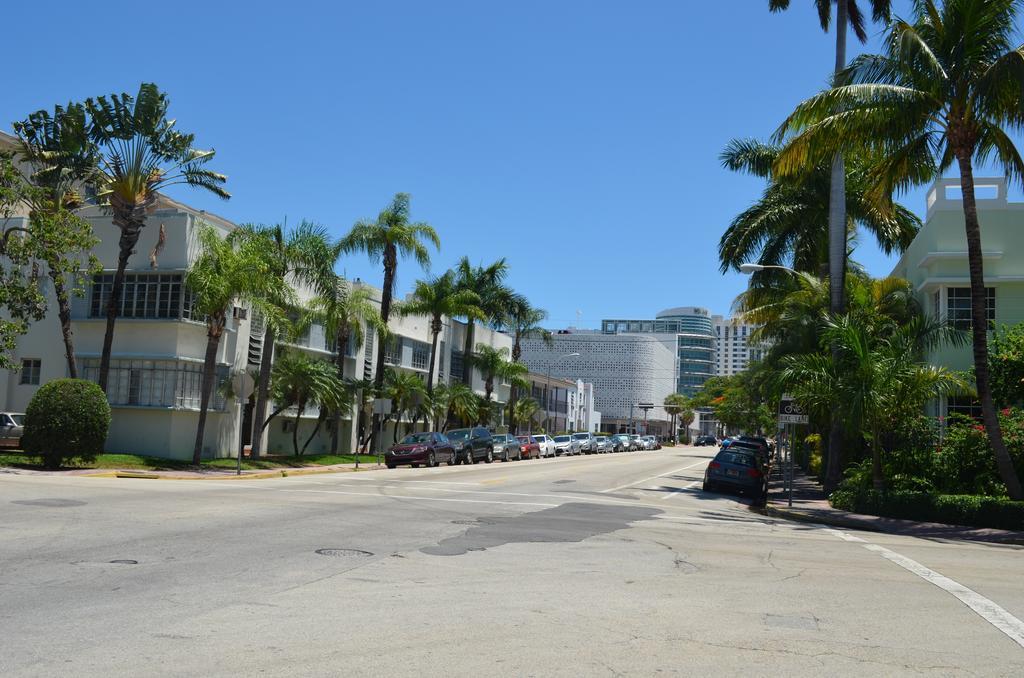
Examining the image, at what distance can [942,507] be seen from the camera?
19.4 m

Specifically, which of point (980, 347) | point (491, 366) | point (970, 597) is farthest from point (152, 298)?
point (491, 366)

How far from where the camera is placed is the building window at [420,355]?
52.6m

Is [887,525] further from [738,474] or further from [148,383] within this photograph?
[148,383]

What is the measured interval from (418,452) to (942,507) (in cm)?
2046

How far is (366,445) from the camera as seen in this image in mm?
46688

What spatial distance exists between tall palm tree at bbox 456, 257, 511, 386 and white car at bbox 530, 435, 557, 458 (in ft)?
19.7

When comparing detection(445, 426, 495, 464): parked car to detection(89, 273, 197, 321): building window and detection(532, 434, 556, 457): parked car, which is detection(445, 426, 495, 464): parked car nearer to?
detection(532, 434, 556, 457): parked car

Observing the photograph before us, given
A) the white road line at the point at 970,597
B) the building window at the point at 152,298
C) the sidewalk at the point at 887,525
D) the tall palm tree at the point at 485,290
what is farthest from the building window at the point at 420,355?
the white road line at the point at 970,597

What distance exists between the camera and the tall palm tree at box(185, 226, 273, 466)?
28.1 meters

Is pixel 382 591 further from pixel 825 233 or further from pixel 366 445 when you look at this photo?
pixel 366 445

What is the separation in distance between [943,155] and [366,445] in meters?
32.0

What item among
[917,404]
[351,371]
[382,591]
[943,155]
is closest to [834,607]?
[382,591]

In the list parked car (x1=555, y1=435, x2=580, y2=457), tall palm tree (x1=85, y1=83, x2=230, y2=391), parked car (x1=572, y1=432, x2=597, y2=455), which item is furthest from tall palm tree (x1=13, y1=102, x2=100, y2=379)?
parked car (x1=572, y1=432, x2=597, y2=455)

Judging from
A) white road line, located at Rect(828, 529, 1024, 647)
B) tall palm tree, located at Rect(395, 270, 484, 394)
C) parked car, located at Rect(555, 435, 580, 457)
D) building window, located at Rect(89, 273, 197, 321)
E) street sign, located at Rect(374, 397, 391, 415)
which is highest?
tall palm tree, located at Rect(395, 270, 484, 394)
